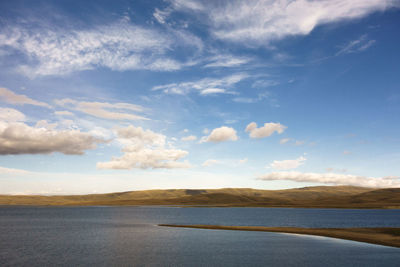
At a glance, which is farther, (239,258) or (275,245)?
(275,245)

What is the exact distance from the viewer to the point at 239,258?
1576 inches

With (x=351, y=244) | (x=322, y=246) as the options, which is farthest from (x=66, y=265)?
(x=351, y=244)

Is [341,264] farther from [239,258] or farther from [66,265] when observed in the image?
[66,265]

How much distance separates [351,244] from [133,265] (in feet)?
121

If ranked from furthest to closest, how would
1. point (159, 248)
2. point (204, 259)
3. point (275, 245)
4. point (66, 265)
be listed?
point (275, 245), point (159, 248), point (204, 259), point (66, 265)

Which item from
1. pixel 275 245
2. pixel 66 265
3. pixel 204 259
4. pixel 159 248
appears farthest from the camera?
pixel 275 245

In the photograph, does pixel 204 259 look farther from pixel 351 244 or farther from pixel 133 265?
pixel 351 244

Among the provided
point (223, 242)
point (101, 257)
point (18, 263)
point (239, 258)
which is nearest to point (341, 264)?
point (239, 258)

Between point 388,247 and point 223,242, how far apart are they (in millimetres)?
25520

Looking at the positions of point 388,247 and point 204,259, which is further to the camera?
point 388,247

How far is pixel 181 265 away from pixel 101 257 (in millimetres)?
11507

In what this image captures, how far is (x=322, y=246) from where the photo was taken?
1980 inches

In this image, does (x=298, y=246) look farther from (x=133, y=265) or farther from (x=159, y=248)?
(x=133, y=265)

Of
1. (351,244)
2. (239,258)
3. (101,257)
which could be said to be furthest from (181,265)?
(351,244)
